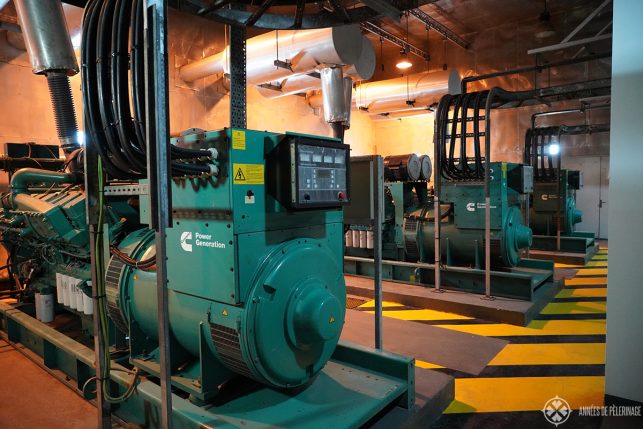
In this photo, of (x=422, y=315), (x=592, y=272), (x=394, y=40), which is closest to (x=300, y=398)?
(x=422, y=315)

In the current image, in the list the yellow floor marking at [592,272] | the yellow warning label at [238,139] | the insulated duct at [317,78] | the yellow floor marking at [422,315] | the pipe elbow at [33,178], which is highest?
the insulated duct at [317,78]

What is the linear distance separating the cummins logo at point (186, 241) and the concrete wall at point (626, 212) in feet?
7.91

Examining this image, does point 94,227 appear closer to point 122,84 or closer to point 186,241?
point 186,241

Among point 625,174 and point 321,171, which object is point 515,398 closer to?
point 625,174

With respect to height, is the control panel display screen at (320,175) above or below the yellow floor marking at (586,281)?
above

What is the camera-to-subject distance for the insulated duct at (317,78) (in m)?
6.09

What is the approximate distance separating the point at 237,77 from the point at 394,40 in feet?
25.8

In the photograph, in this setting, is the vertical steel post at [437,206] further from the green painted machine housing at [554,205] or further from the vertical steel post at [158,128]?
the vertical steel post at [158,128]

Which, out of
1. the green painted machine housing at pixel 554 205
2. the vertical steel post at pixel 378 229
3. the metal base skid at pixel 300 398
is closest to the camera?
the metal base skid at pixel 300 398

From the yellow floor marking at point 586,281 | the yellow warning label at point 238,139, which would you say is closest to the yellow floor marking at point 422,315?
the yellow floor marking at point 586,281

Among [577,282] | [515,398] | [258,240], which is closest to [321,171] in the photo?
[258,240]

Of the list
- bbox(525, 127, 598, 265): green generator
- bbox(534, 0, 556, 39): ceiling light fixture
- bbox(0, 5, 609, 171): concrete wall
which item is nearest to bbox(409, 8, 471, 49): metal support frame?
bbox(0, 5, 609, 171): concrete wall

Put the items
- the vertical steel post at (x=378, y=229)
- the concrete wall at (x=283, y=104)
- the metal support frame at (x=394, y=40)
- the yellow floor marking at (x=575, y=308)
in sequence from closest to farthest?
1. the vertical steel post at (x=378, y=229)
2. the yellow floor marking at (x=575, y=308)
3. the concrete wall at (x=283, y=104)
4. the metal support frame at (x=394, y=40)

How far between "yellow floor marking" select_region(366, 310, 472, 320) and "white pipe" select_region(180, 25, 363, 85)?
3209mm
